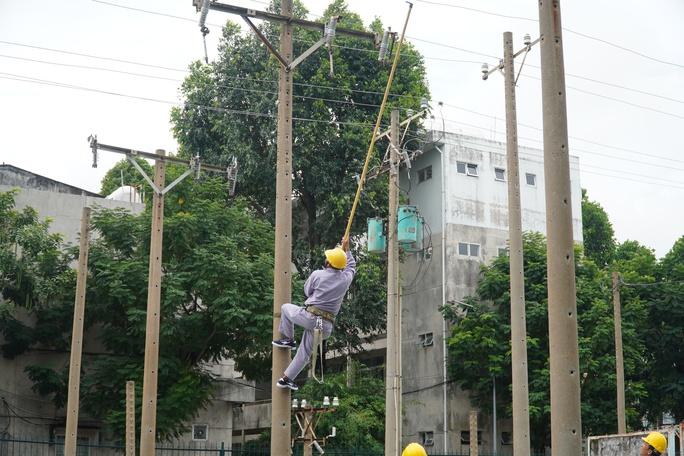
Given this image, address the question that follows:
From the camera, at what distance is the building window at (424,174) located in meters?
40.0

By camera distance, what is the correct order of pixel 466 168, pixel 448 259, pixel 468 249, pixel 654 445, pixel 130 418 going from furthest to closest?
pixel 466 168
pixel 468 249
pixel 448 259
pixel 130 418
pixel 654 445

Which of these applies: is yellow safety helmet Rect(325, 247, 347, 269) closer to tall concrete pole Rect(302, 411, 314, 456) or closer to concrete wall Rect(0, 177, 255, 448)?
tall concrete pole Rect(302, 411, 314, 456)

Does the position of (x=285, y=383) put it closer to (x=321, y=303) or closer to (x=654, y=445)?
(x=321, y=303)

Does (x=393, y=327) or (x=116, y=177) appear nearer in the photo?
(x=393, y=327)

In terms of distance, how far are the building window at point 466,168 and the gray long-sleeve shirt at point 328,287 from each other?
27883mm

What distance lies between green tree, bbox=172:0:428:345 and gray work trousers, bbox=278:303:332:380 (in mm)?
21175

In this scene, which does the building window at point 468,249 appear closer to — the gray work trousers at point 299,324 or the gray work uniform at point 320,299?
the gray work uniform at point 320,299

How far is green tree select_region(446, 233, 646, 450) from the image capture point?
34031 millimetres

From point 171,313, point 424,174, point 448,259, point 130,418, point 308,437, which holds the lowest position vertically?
point 308,437

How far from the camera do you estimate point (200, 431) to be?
32438 millimetres

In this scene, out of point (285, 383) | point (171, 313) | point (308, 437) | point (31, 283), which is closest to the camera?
point (285, 383)

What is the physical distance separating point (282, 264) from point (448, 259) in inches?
1056

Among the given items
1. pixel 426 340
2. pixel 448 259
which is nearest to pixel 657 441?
pixel 448 259

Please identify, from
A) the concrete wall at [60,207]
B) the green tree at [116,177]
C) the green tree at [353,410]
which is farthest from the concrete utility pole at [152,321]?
the green tree at [116,177]
